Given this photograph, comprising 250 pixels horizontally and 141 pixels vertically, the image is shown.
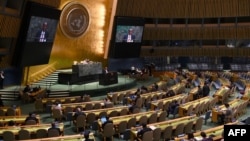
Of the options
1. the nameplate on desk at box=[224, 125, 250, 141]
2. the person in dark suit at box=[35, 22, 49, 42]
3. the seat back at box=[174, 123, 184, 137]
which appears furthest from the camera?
the person in dark suit at box=[35, 22, 49, 42]

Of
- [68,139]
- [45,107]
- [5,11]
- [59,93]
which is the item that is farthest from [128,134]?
[5,11]

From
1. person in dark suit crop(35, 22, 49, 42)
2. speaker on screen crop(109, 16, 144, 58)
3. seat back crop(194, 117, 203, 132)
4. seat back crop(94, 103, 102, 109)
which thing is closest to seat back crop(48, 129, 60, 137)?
seat back crop(94, 103, 102, 109)

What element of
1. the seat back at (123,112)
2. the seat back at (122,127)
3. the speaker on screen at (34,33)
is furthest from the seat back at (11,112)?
the speaker on screen at (34,33)

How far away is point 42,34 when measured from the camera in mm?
20094

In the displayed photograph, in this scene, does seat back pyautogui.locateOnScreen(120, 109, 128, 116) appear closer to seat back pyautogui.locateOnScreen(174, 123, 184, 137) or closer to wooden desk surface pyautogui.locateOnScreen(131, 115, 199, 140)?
wooden desk surface pyautogui.locateOnScreen(131, 115, 199, 140)

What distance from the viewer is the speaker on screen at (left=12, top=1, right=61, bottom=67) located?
61.5 feet

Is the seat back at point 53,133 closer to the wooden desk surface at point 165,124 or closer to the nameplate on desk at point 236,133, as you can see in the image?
the wooden desk surface at point 165,124

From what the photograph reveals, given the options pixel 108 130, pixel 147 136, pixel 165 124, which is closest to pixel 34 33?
pixel 108 130

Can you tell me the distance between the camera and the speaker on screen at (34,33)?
738 inches

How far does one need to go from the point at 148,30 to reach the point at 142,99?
16.7 meters

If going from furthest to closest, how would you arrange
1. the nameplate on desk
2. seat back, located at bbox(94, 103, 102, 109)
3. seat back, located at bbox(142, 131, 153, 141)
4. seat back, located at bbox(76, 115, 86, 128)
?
seat back, located at bbox(94, 103, 102, 109) → seat back, located at bbox(76, 115, 86, 128) → seat back, located at bbox(142, 131, 153, 141) → the nameplate on desk

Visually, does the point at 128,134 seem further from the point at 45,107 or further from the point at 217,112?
the point at 45,107

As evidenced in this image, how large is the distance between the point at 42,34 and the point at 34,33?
0.84 m

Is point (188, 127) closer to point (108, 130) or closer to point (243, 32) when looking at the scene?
point (108, 130)
